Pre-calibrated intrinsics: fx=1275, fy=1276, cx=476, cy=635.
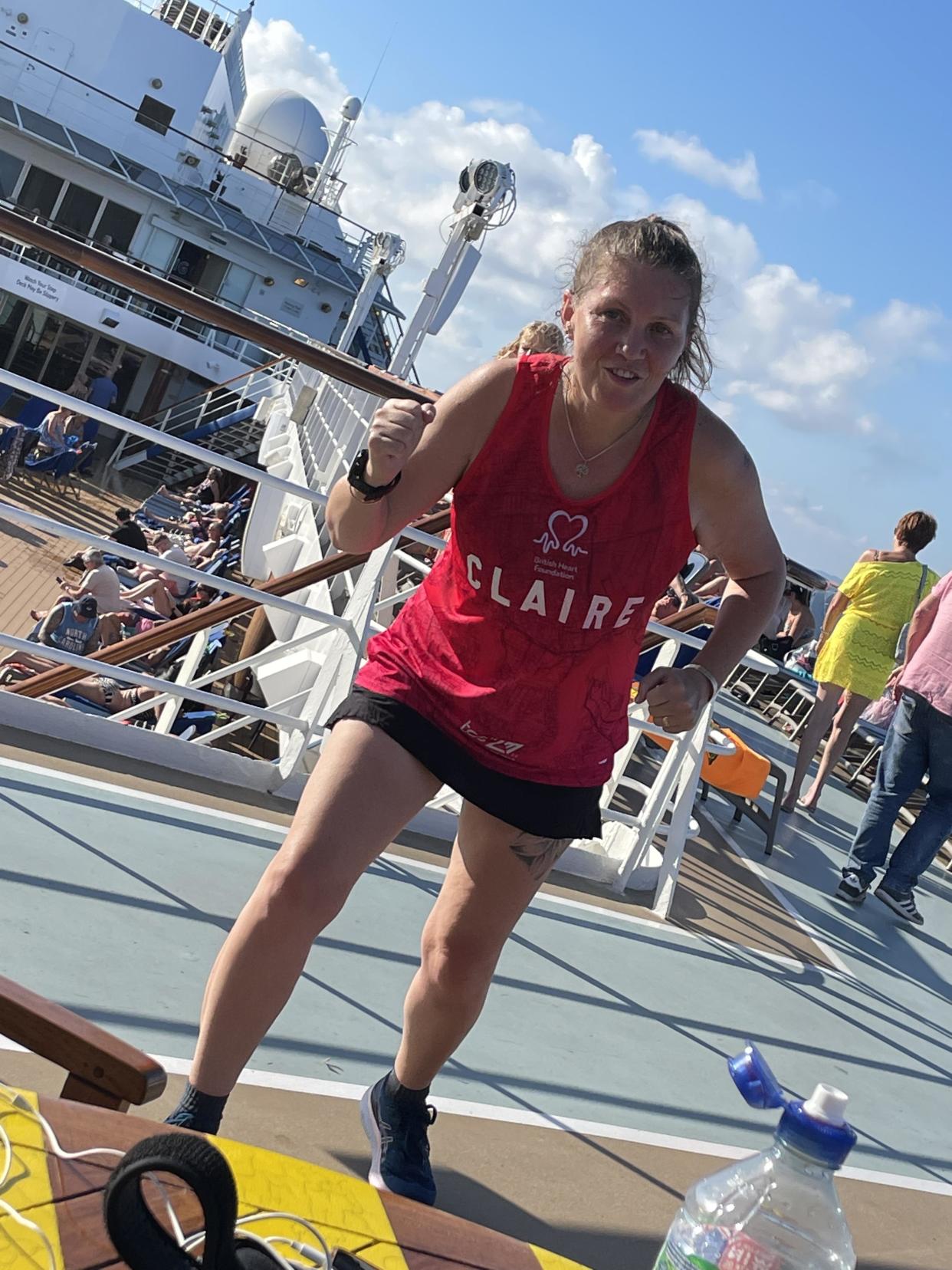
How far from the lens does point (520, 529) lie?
2012 mm

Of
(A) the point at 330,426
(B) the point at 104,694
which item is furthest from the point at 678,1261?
(A) the point at 330,426

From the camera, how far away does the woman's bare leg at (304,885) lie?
1.82 metres

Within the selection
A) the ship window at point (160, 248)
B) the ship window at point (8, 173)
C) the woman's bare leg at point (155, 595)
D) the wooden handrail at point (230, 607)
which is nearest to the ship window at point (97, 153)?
the ship window at point (8, 173)

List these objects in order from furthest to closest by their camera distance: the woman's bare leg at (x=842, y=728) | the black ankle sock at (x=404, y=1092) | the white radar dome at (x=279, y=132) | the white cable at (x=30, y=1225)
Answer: the white radar dome at (x=279, y=132), the woman's bare leg at (x=842, y=728), the black ankle sock at (x=404, y=1092), the white cable at (x=30, y=1225)

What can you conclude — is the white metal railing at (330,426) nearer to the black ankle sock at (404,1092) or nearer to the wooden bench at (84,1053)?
the black ankle sock at (404,1092)

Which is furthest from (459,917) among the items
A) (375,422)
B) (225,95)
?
(225,95)

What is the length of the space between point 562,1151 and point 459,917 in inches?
28.9

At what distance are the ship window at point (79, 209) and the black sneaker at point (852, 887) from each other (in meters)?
31.7

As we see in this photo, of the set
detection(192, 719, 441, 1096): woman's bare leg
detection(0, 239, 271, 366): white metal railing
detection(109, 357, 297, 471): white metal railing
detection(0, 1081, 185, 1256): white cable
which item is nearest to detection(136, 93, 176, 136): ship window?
detection(0, 239, 271, 366): white metal railing

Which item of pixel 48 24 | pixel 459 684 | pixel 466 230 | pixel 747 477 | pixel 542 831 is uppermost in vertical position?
pixel 48 24

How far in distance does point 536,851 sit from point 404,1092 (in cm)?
46

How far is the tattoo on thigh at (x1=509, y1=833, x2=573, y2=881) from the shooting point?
2.05 m

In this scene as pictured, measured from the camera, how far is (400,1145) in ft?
6.81

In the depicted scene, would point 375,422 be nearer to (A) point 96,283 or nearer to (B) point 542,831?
(B) point 542,831
